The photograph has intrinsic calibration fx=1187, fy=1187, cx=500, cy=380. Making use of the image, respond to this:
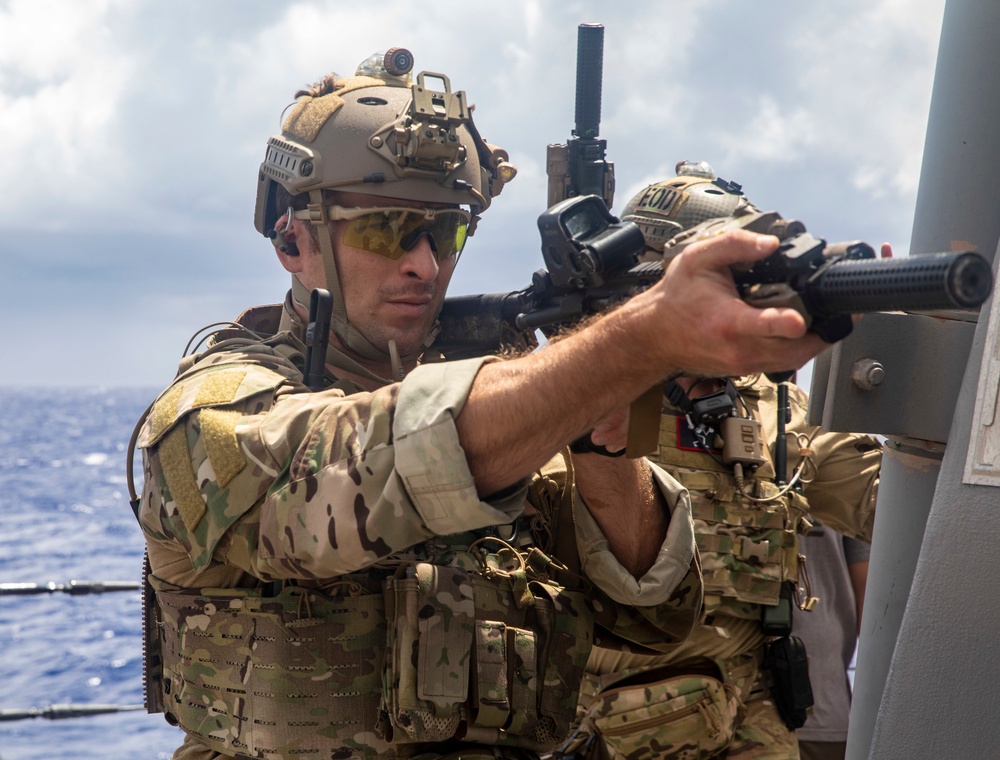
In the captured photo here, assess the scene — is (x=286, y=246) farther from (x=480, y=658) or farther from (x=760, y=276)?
(x=760, y=276)

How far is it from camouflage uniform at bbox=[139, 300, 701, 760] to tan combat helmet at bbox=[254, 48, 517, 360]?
1.31ft

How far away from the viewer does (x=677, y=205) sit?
483 centimetres

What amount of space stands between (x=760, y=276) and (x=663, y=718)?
270 centimetres

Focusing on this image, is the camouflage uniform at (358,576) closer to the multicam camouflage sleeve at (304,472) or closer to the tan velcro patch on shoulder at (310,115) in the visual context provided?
the multicam camouflage sleeve at (304,472)

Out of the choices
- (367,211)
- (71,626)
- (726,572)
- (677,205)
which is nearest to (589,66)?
(677,205)

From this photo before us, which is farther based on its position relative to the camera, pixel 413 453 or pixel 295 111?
pixel 295 111

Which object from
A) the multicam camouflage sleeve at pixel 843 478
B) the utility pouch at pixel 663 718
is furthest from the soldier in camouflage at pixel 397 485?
the multicam camouflage sleeve at pixel 843 478

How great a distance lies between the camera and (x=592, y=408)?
2123 mm

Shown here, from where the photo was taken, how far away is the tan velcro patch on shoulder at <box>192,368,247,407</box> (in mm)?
2641

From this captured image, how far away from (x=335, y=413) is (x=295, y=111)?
1.56m

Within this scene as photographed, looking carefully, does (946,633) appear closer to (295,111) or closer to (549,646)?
(549,646)

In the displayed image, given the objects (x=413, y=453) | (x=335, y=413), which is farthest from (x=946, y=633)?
(x=335, y=413)

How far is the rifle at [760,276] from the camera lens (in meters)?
1.70

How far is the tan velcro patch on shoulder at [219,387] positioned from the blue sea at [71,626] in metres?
2.40
